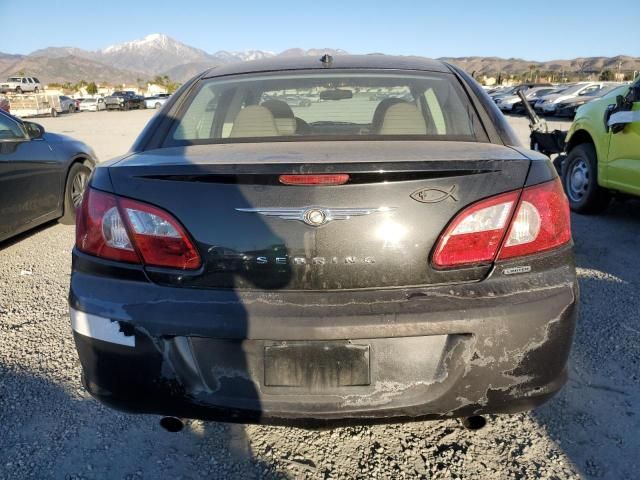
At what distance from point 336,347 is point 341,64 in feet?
5.51

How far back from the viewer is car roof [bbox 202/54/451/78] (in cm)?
262

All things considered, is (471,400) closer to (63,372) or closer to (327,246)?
(327,246)

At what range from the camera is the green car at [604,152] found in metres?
4.52

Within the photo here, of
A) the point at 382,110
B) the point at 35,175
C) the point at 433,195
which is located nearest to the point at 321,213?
the point at 433,195

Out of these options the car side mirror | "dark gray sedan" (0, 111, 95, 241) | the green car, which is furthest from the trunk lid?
the car side mirror

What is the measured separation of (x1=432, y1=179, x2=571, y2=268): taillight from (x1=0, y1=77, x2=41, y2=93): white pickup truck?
177ft

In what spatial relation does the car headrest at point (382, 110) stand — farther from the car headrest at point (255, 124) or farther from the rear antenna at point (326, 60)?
the car headrest at point (255, 124)

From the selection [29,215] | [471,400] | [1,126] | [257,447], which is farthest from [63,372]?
[1,126]

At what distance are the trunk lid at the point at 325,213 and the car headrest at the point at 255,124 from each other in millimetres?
686

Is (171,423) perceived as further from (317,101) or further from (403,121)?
(317,101)

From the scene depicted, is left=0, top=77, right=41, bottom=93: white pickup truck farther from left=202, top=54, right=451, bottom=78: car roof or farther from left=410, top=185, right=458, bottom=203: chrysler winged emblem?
left=410, top=185, right=458, bottom=203: chrysler winged emblem

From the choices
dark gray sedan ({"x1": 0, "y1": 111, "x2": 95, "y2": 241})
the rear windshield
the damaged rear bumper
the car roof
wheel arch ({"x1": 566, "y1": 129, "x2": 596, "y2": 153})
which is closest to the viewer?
the damaged rear bumper

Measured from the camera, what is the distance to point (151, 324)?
1577mm

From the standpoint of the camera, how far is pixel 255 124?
2340mm
